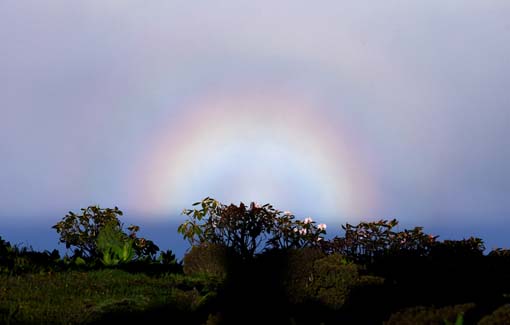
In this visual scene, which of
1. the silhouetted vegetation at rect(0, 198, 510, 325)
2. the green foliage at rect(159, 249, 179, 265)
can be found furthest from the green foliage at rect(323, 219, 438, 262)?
the green foliage at rect(159, 249, 179, 265)

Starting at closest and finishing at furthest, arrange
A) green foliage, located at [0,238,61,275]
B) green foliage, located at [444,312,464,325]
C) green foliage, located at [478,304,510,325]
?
green foliage, located at [478,304,510,325]
green foliage, located at [444,312,464,325]
green foliage, located at [0,238,61,275]

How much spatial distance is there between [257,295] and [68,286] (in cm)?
376

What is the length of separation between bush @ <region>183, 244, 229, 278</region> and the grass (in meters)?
0.26

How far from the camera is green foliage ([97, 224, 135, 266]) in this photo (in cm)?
1678

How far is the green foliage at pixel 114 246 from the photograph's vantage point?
661 inches

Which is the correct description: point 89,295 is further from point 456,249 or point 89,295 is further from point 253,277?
point 456,249

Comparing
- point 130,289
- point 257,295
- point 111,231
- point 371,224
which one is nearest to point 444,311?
point 257,295

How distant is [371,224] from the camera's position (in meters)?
16.7

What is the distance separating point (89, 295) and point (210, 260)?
2090mm

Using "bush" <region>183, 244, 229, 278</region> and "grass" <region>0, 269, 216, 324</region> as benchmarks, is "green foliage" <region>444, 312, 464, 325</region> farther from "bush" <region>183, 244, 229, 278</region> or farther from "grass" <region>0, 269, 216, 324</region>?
"bush" <region>183, 244, 229, 278</region>

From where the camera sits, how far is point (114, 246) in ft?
56.5

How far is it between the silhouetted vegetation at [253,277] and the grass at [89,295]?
0.02 meters

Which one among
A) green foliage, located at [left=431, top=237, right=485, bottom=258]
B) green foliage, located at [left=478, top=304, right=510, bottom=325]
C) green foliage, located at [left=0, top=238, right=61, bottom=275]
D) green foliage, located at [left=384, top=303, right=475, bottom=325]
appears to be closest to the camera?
green foliage, located at [left=478, top=304, right=510, bottom=325]

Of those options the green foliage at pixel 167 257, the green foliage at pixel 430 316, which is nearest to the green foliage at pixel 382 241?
the green foliage at pixel 167 257
